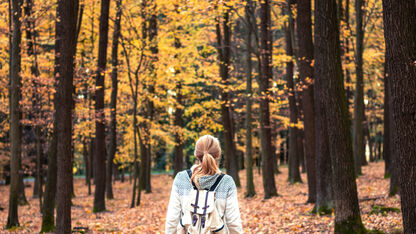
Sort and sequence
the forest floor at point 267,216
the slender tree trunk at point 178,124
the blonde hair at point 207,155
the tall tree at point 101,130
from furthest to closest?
the slender tree trunk at point 178,124, the tall tree at point 101,130, the forest floor at point 267,216, the blonde hair at point 207,155

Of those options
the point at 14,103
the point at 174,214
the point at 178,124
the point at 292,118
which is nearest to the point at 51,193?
the point at 14,103

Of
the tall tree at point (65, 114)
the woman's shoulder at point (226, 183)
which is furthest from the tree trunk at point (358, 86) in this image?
the woman's shoulder at point (226, 183)

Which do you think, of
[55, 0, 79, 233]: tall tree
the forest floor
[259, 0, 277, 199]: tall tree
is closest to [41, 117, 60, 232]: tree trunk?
the forest floor

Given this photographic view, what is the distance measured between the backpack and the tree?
2.66 m

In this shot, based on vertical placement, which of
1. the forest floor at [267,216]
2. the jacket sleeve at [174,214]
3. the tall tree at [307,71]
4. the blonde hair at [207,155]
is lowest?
the forest floor at [267,216]

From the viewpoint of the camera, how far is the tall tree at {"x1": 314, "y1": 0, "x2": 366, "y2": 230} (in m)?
8.28

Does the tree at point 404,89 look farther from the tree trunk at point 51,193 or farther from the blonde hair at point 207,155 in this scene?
the tree trunk at point 51,193

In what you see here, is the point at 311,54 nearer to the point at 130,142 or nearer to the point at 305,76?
the point at 305,76

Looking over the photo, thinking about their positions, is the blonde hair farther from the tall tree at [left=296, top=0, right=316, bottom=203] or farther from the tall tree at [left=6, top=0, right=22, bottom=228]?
the tall tree at [left=6, top=0, right=22, bottom=228]

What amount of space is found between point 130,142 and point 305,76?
19675mm

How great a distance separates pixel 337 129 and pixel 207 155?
511 cm

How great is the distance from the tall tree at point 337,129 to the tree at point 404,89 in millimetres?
2956

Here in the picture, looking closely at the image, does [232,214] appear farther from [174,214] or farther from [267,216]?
[267,216]

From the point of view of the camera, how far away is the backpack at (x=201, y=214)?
3873mm
